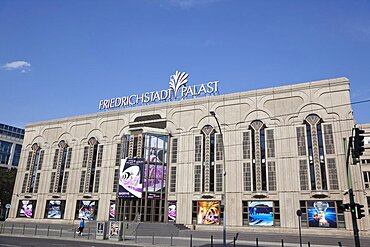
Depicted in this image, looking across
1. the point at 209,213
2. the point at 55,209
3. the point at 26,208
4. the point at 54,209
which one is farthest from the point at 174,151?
the point at 26,208

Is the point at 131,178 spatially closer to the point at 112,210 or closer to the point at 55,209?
the point at 112,210

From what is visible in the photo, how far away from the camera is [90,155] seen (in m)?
52.5

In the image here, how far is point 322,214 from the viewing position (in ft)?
118

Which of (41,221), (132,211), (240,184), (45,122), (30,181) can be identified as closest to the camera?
(240,184)

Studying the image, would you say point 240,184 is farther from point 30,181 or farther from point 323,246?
point 30,181

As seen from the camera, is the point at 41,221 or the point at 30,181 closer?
the point at 41,221

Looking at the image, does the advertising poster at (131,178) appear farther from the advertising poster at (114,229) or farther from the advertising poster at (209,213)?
the advertising poster at (114,229)

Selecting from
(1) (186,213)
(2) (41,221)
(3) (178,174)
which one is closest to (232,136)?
(3) (178,174)

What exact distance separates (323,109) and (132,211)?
29223 millimetres

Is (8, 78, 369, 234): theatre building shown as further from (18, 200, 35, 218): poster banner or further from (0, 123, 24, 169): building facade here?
(0, 123, 24, 169): building facade

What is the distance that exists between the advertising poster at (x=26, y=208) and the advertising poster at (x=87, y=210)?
1098 centimetres

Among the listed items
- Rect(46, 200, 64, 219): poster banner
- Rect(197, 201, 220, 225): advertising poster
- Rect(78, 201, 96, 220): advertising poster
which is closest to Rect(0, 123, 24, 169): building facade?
Rect(46, 200, 64, 219): poster banner

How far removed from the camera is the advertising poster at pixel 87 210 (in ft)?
159

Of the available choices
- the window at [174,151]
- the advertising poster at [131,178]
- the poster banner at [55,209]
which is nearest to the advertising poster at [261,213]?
the window at [174,151]
